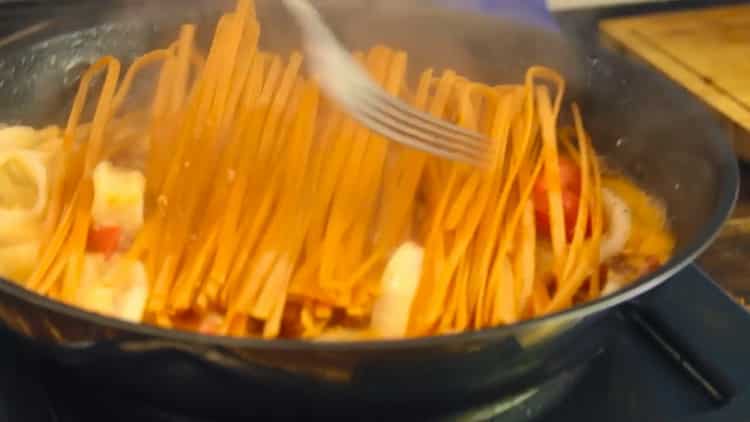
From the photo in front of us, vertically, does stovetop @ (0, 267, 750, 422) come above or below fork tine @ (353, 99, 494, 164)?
below

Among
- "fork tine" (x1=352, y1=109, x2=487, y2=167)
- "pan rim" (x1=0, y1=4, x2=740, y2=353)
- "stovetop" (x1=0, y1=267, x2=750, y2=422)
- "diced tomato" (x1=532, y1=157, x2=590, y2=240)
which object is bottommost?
Answer: "stovetop" (x1=0, y1=267, x2=750, y2=422)

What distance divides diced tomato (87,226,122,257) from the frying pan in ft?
0.45

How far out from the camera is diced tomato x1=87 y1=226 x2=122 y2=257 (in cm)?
85

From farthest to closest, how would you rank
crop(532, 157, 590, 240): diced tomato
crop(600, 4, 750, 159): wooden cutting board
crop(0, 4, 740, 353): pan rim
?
crop(600, 4, 750, 159): wooden cutting board
crop(532, 157, 590, 240): diced tomato
crop(0, 4, 740, 353): pan rim

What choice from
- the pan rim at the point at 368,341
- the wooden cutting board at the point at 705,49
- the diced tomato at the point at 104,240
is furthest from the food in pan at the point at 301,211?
the wooden cutting board at the point at 705,49

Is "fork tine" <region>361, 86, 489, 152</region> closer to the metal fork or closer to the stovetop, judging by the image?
the metal fork

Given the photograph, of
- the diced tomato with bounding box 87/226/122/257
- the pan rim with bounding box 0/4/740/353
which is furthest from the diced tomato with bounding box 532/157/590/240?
the diced tomato with bounding box 87/226/122/257

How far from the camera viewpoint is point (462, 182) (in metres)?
0.87

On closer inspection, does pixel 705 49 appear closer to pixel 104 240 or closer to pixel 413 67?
pixel 413 67

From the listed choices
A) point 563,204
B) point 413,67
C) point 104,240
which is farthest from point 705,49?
point 104,240

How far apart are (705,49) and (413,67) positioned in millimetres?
540

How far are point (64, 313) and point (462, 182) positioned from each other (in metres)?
0.38

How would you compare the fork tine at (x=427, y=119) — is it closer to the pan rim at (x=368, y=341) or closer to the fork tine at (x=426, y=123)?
the fork tine at (x=426, y=123)

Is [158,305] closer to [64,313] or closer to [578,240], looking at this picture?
[64,313]
